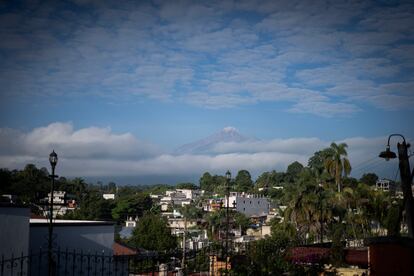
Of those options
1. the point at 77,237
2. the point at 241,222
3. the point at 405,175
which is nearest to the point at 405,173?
the point at 405,175

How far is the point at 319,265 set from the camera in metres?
8.77

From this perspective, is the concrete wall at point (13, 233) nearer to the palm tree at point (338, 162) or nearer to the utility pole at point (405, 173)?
the utility pole at point (405, 173)

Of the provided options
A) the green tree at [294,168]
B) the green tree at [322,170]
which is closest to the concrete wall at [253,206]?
the green tree at [294,168]

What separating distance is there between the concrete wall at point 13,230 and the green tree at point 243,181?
125785mm

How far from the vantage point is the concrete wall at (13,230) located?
10.8 meters

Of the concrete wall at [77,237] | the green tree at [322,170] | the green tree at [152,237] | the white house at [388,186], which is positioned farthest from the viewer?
the green tree at [152,237]

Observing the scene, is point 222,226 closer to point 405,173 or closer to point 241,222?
point 241,222

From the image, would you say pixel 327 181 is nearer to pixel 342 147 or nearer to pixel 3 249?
pixel 342 147

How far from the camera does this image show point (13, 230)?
1102 centimetres

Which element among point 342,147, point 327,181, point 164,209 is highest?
point 342,147

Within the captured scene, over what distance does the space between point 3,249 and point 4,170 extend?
78029mm

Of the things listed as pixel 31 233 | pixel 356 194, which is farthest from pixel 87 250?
pixel 356 194

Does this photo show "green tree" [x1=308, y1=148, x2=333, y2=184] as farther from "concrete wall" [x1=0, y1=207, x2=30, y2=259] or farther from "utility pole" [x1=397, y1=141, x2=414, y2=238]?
"concrete wall" [x1=0, y1=207, x2=30, y2=259]

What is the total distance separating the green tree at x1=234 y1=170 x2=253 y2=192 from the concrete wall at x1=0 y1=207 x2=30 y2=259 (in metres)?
126
